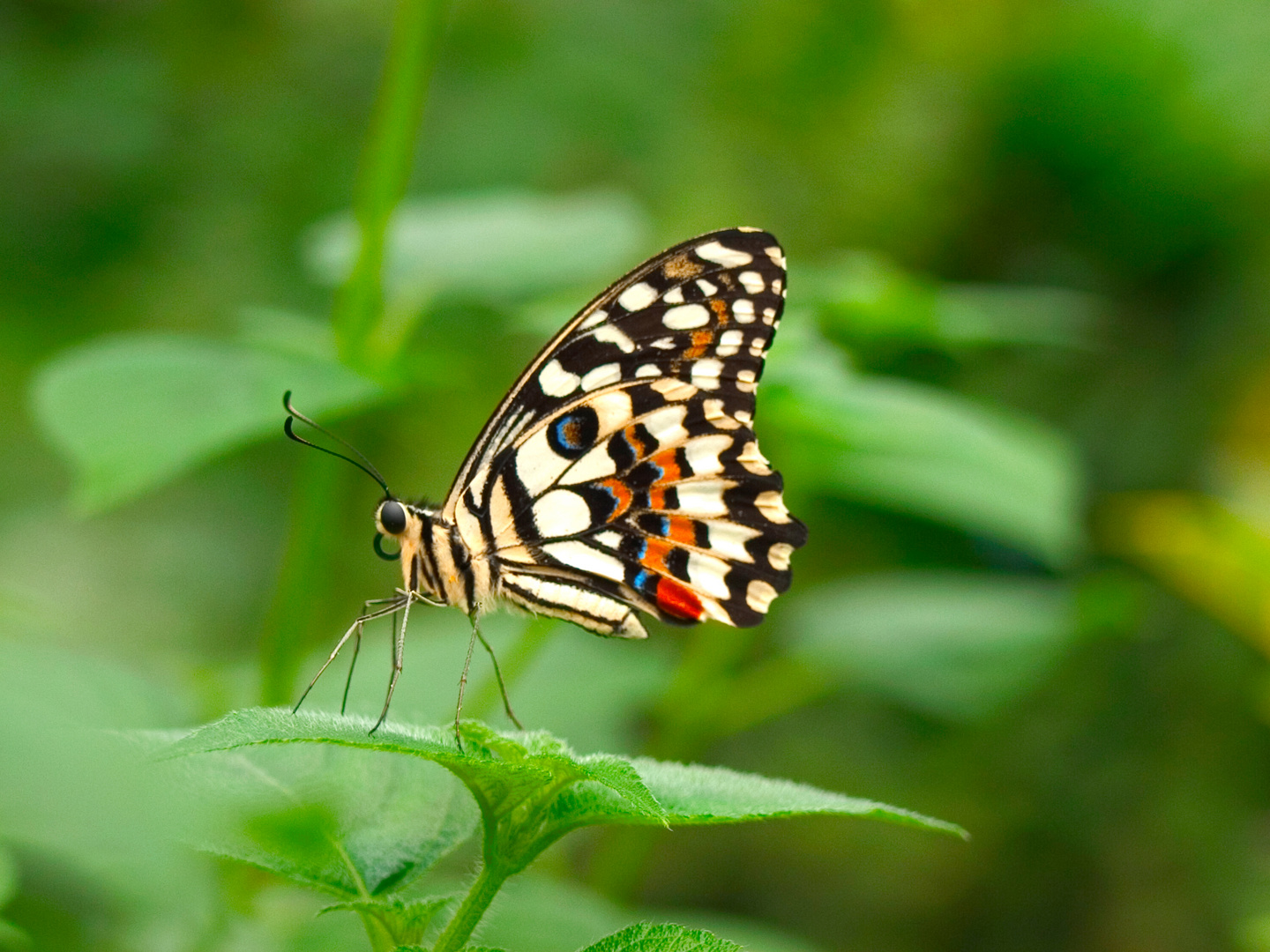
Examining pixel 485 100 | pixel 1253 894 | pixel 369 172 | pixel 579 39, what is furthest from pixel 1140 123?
pixel 369 172

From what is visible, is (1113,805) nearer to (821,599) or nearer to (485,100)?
(821,599)

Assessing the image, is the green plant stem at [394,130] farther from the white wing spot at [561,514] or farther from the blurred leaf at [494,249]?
the white wing spot at [561,514]

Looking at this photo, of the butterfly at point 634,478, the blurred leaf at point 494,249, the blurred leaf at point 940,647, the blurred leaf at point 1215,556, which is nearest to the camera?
the butterfly at point 634,478

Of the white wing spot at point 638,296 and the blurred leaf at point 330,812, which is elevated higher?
the white wing spot at point 638,296

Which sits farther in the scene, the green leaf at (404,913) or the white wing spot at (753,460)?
the white wing spot at (753,460)

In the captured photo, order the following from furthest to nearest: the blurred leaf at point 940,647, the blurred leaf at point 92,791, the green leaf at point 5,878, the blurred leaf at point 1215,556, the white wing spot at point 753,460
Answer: the blurred leaf at point 1215,556
the blurred leaf at point 940,647
the white wing spot at point 753,460
the green leaf at point 5,878
the blurred leaf at point 92,791

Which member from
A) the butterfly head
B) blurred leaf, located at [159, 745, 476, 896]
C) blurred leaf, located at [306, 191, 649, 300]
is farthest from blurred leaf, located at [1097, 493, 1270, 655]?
blurred leaf, located at [159, 745, 476, 896]

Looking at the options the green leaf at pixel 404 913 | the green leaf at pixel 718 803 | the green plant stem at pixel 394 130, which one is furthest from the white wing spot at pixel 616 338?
the green leaf at pixel 404 913
